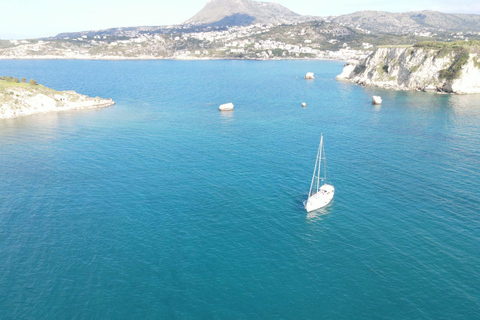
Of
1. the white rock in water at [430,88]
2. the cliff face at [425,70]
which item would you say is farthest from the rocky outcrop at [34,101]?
the white rock in water at [430,88]

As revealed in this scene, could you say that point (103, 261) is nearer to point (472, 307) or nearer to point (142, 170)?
point (142, 170)

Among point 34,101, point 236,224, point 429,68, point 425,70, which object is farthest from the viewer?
point 425,70

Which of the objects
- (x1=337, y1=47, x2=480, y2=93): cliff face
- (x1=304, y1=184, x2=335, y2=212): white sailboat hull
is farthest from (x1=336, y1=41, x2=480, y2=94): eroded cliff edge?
(x1=304, y1=184, x2=335, y2=212): white sailboat hull

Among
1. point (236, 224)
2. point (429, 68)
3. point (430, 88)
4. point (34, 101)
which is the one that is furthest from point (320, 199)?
point (429, 68)

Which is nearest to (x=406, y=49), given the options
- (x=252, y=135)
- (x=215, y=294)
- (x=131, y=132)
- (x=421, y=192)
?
(x=252, y=135)

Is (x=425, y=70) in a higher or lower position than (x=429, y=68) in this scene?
lower

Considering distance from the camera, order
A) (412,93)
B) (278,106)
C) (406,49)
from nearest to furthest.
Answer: (278,106), (412,93), (406,49)

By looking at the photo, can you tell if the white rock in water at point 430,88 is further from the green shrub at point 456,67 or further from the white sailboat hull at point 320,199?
the white sailboat hull at point 320,199

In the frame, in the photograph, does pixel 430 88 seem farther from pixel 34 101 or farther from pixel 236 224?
pixel 34 101
